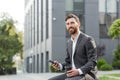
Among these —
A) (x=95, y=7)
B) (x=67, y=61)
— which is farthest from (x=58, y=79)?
(x=95, y=7)

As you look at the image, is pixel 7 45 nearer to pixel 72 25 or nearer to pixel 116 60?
pixel 116 60

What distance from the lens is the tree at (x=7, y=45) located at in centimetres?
4931

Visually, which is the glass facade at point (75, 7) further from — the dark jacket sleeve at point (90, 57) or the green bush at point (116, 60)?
the dark jacket sleeve at point (90, 57)

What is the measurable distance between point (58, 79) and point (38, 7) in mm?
57967

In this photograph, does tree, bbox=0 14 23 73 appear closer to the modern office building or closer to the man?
the modern office building

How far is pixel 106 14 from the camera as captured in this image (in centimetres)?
5169

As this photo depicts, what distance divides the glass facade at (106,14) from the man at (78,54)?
45.6 m

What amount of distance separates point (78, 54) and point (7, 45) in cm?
4455

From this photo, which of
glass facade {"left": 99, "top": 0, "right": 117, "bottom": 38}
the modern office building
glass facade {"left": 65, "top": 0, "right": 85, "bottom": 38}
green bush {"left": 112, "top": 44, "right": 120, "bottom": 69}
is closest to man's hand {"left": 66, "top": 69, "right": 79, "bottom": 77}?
green bush {"left": 112, "top": 44, "right": 120, "bottom": 69}

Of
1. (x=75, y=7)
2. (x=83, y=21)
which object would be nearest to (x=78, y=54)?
(x=75, y=7)

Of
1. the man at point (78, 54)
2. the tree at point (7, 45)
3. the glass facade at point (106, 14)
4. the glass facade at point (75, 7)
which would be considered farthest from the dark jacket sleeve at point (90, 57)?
the glass facade at point (106, 14)

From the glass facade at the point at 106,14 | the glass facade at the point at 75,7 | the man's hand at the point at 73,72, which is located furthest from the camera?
the glass facade at the point at 106,14

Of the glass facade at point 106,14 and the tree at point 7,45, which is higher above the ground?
the glass facade at point 106,14

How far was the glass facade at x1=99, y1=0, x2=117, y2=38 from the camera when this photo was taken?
5150 cm
